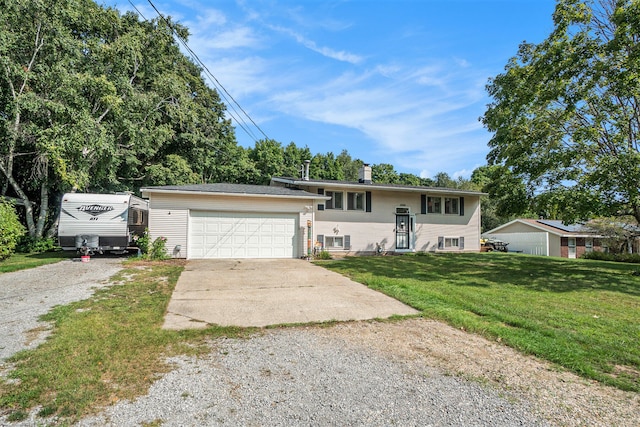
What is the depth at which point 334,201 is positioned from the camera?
53.4 feet

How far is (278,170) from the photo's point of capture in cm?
3291

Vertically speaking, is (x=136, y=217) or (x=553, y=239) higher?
(x=136, y=217)

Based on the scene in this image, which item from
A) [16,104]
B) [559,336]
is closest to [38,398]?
[559,336]

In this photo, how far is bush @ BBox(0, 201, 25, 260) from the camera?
11.4 meters

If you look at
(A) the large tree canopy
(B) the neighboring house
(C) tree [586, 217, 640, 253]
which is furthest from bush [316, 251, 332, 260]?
(B) the neighboring house

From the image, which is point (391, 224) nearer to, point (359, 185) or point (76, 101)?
point (359, 185)

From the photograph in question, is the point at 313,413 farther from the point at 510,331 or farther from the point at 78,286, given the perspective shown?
the point at 78,286

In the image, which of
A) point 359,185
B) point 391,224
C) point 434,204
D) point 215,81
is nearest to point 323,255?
point 359,185

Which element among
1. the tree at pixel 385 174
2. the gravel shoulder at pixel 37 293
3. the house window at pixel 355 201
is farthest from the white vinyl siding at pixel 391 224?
the tree at pixel 385 174

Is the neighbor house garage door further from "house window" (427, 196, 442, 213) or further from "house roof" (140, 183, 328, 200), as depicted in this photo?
"house window" (427, 196, 442, 213)

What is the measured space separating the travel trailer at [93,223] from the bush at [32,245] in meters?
4.96

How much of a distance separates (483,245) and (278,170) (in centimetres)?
1848

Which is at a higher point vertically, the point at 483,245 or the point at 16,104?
the point at 16,104

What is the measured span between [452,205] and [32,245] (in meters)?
20.1
